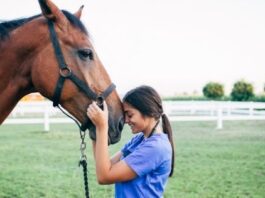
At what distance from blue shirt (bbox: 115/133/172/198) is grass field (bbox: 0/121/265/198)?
3.31 m

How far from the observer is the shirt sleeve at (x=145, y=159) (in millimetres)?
2488

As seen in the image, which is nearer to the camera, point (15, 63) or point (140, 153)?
point (140, 153)

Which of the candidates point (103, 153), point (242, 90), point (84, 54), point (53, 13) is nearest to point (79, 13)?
point (53, 13)

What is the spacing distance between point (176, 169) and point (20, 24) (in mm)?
5313

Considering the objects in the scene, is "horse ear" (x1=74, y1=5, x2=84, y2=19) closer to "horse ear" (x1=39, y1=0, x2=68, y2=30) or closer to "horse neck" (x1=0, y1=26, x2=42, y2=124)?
"horse ear" (x1=39, y1=0, x2=68, y2=30)

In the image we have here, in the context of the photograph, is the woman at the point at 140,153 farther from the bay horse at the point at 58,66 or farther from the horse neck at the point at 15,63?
the horse neck at the point at 15,63

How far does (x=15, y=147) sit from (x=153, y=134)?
826cm

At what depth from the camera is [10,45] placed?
288cm

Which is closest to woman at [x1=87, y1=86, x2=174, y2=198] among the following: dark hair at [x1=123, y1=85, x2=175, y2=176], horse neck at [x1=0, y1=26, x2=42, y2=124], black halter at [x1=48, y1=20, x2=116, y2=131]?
dark hair at [x1=123, y1=85, x2=175, y2=176]

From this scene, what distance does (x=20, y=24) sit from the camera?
9.62 ft

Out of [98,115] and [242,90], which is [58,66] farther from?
[242,90]

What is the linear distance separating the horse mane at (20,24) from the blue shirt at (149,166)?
952 mm

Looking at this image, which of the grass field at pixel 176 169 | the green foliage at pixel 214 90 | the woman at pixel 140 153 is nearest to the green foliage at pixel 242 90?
the green foliage at pixel 214 90

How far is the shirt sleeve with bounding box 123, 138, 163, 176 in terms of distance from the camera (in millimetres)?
2488
